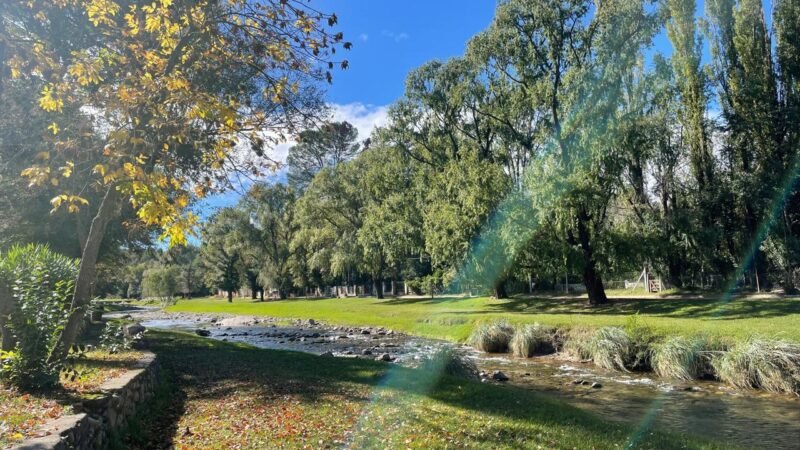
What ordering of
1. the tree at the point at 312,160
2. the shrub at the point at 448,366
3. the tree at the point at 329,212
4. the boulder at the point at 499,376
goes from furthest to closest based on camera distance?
the tree at the point at 312,160 → the tree at the point at 329,212 → the boulder at the point at 499,376 → the shrub at the point at 448,366

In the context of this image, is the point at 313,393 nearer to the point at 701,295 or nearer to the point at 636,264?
the point at 636,264

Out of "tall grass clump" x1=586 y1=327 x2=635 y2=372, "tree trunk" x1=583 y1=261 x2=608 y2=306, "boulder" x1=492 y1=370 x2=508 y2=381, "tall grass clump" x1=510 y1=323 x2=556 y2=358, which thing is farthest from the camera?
"tree trunk" x1=583 y1=261 x2=608 y2=306

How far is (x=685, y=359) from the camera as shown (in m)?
15.1

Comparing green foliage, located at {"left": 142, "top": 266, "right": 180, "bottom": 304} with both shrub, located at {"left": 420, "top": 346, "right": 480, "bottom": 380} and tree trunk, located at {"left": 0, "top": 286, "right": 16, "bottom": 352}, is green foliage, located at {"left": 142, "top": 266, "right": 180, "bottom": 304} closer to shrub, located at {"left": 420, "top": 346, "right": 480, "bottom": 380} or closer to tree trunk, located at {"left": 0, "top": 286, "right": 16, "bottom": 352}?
shrub, located at {"left": 420, "top": 346, "right": 480, "bottom": 380}

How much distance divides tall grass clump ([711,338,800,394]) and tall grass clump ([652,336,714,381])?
0.57 m

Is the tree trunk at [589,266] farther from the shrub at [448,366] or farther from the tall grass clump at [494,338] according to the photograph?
the shrub at [448,366]

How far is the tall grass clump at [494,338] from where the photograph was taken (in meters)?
21.8

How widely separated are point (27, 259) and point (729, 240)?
38522 mm

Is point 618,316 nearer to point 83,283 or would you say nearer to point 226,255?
point 83,283

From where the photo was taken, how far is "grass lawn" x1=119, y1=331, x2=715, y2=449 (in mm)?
7461

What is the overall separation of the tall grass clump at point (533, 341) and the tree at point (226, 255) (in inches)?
2068

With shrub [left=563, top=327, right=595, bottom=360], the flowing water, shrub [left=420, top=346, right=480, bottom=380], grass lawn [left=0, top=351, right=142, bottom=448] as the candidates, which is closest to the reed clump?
the flowing water

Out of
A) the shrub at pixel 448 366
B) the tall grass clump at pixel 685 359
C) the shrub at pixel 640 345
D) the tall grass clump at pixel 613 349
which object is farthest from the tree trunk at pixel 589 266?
the shrub at pixel 448 366

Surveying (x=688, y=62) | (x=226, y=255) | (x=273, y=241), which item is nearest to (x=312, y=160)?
(x=273, y=241)
